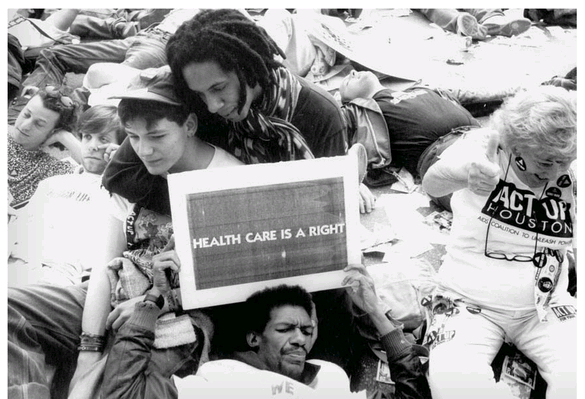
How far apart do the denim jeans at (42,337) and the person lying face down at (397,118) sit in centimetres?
80

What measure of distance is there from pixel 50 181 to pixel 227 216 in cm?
44

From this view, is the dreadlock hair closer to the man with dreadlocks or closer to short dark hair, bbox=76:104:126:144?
the man with dreadlocks

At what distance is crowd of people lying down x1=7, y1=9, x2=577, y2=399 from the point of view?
4.72 ft

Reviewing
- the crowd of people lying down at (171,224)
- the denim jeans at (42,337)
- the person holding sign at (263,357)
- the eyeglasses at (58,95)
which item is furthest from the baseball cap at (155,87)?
the denim jeans at (42,337)

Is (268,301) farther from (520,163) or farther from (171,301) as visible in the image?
(520,163)

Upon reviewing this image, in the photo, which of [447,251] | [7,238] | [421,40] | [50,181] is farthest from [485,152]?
[7,238]

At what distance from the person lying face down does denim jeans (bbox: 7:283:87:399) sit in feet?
2.63

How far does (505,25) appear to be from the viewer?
1722mm

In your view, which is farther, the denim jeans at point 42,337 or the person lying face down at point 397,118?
the person lying face down at point 397,118

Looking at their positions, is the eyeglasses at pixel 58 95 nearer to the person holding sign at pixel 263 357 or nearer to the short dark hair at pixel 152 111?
the short dark hair at pixel 152 111

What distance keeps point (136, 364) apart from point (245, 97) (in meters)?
0.67

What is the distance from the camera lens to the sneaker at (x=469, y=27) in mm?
1666

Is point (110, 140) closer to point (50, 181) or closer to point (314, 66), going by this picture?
point (50, 181)

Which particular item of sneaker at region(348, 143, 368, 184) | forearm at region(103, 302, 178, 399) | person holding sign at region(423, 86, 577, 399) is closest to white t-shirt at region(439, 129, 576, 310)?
person holding sign at region(423, 86, 577, 399)
